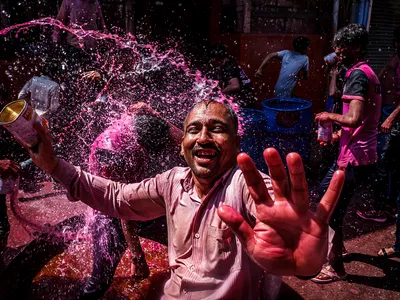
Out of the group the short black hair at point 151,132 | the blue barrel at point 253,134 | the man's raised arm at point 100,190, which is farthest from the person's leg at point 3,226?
the blue barrel at point 253,134

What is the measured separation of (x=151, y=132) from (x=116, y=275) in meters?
1.52

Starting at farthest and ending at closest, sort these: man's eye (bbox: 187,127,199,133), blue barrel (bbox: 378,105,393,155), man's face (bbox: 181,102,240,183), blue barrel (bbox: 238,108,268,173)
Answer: blue barrel (bbox: 378,105,393,155), blue barrel (bbox: 238,108,268,173), man's eye (bbox: 187,127,199,133), man's face (bbox: 181,102,240,183)

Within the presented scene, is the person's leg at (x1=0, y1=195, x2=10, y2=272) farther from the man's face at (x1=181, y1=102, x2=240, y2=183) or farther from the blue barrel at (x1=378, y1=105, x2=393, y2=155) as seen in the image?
the blue barrel at (x1=378, y1=105, x2=393, y2=155)

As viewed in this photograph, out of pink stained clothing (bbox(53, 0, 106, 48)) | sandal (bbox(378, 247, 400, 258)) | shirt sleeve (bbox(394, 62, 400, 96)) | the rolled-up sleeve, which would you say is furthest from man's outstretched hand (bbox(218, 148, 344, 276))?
pink stained clothing (bbox(53, 0, 106, 48))

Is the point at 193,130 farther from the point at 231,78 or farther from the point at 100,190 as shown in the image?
the point at 231,78

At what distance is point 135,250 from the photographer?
3541 mm

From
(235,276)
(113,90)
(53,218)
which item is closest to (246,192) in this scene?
(235,276)

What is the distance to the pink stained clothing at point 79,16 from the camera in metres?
5.62

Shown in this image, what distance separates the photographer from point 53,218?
16.0 ft

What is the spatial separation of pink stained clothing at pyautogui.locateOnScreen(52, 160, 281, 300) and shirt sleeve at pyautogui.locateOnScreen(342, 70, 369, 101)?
5.83 ft

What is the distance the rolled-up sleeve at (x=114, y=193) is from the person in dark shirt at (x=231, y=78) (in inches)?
158

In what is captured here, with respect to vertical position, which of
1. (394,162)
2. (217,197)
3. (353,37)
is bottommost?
(394,162)

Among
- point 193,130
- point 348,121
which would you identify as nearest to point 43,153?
point 193,130

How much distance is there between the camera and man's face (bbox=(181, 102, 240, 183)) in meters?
1.98
